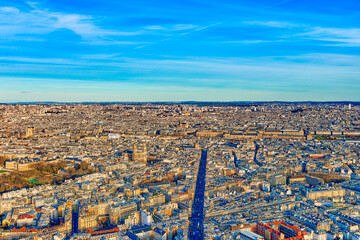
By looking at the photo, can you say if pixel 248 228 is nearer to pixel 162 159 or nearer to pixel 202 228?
pixel 202 228

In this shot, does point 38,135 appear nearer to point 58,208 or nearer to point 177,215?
point 58,208

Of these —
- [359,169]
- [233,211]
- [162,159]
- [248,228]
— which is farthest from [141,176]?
[359,169]

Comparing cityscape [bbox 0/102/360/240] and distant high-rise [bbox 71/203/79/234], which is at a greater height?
cityscape [bbox 0/102/360/240]

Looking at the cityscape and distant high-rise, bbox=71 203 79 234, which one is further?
distant high-rise, bbox=71 203 79 234

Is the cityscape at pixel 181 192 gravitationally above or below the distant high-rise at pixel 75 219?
above

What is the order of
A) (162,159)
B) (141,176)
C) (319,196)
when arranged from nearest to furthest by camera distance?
1. (319,196)
2. (141,176)
3. (162,159)

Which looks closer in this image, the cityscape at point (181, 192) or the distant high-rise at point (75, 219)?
the cityscape at point (181, 192)

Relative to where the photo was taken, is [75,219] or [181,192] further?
[181,192]

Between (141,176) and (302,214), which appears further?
(141,176)

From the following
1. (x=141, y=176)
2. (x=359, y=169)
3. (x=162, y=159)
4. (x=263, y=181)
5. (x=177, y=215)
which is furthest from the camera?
(x=162, y=159)

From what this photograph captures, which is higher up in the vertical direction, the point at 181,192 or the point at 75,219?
the point at 181,192
